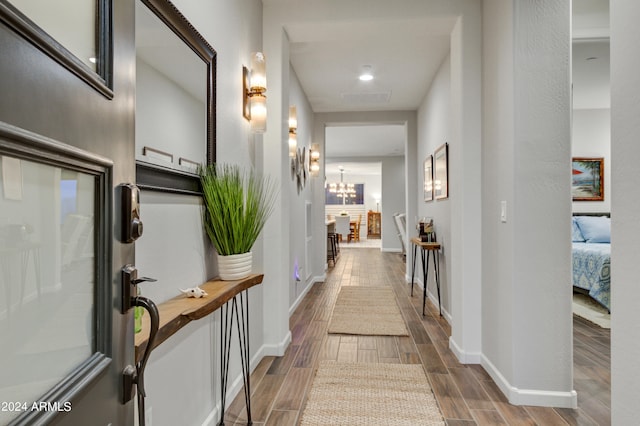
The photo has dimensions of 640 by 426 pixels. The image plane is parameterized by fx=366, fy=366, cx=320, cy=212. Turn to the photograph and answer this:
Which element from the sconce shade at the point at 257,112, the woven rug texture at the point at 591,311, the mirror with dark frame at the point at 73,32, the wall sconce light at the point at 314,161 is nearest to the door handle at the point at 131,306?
the mirror with dark frame at the point at 73,32

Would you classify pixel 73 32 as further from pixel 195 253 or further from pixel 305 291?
pixel 305 291

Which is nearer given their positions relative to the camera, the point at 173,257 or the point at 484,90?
the point at 173,257

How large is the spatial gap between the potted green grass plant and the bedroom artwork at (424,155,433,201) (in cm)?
293

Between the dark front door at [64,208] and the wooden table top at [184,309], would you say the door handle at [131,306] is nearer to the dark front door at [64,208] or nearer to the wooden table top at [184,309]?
the dark front door at [64,208]

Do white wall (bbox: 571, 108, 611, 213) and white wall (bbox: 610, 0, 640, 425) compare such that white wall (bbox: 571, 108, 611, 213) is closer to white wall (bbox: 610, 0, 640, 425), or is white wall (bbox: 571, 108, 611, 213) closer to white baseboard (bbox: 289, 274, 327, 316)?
white baseboard (bbox: 289, 274, 327, 316)

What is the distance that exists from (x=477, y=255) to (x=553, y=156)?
823mm

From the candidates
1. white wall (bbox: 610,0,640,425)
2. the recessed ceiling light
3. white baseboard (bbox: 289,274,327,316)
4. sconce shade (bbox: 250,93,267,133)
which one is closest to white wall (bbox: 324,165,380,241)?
white baseboard (bbox: 289,274,327,316)

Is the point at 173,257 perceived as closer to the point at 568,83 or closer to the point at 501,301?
the point at 501,301

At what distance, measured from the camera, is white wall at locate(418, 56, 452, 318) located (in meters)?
3.49

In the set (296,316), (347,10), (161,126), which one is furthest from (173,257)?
(296,316)

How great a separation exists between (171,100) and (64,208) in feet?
3.08

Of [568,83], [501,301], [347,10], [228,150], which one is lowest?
[501,301]

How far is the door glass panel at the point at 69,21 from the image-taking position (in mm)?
450

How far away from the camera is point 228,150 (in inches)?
77.5
